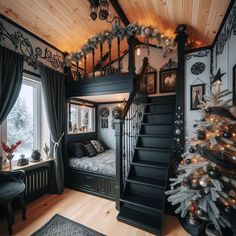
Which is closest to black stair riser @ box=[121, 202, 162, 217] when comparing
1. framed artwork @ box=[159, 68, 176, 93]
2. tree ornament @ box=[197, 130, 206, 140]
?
tree ornament @ box=[197, 130, 206, 140]

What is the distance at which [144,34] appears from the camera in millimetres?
2727

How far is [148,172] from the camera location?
254cm

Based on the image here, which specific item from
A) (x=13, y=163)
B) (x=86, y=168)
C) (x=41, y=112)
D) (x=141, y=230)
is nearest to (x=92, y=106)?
(x=41, y=112)

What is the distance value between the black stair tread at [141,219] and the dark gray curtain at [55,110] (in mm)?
1527

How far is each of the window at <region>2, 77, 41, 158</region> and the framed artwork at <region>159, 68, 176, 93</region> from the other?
10.4 ft

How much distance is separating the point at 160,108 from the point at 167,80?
1192mm

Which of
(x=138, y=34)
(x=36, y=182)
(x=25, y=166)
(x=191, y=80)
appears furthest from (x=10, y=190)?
(x=191, y=80)

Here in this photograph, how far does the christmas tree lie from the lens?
63.4 inches

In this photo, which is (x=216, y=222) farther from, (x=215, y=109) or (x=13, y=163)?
(x=13, y=163)

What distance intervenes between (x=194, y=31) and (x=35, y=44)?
3.06 metres

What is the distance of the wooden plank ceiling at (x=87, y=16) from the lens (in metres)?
2.29

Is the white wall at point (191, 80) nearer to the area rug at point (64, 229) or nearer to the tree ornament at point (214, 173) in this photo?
the tree ornament at point (214, 173)

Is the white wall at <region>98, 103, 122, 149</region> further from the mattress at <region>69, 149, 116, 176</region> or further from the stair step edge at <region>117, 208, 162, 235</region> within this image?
the stair step edge at <region>117, 208, 162, 235</region>

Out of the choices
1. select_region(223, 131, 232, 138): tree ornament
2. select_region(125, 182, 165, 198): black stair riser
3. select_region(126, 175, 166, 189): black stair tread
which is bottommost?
select_region(125, 182, 165, 198): black stair riser
